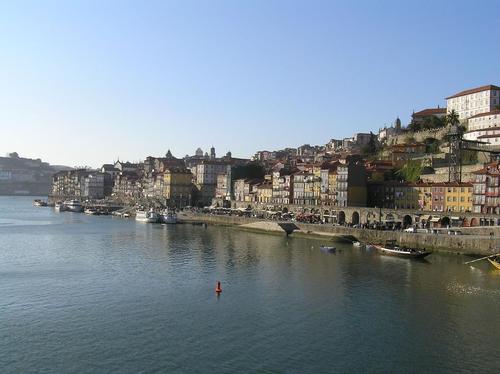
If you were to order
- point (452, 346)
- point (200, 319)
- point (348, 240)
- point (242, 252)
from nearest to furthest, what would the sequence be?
point (452, 346), point (200, 319), point (242, 252), point (348, 240)

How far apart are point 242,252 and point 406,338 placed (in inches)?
994

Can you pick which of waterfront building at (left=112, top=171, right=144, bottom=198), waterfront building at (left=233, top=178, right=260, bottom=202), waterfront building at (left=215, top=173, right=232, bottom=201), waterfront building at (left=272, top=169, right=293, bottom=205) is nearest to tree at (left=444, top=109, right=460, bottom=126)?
waterfront building at (left=272, top=169, right=293, bottom=205)

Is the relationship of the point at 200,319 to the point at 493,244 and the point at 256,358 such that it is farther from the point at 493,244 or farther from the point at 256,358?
the point at 493,244

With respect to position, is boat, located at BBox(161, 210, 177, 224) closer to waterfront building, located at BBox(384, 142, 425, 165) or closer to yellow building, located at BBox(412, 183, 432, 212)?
waterfront building, located at BBox(384, 142, 425, 165)

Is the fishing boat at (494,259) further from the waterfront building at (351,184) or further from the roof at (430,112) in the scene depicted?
the roof at (430,112)

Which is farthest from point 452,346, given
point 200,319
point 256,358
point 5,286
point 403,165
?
point 403,165

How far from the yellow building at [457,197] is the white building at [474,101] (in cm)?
2689

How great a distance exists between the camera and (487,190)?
174 feet

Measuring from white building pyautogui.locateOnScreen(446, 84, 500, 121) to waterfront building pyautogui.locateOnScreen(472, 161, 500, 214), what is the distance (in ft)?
93.1

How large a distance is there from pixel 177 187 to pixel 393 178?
47.6 m

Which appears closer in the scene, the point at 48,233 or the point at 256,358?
the point at 256,358

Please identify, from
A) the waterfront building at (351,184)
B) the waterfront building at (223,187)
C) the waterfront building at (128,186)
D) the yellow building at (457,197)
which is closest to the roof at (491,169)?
the yellow building at (457,197)

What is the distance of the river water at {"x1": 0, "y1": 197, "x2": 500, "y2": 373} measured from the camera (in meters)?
19.4

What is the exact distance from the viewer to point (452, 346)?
2105 cm
